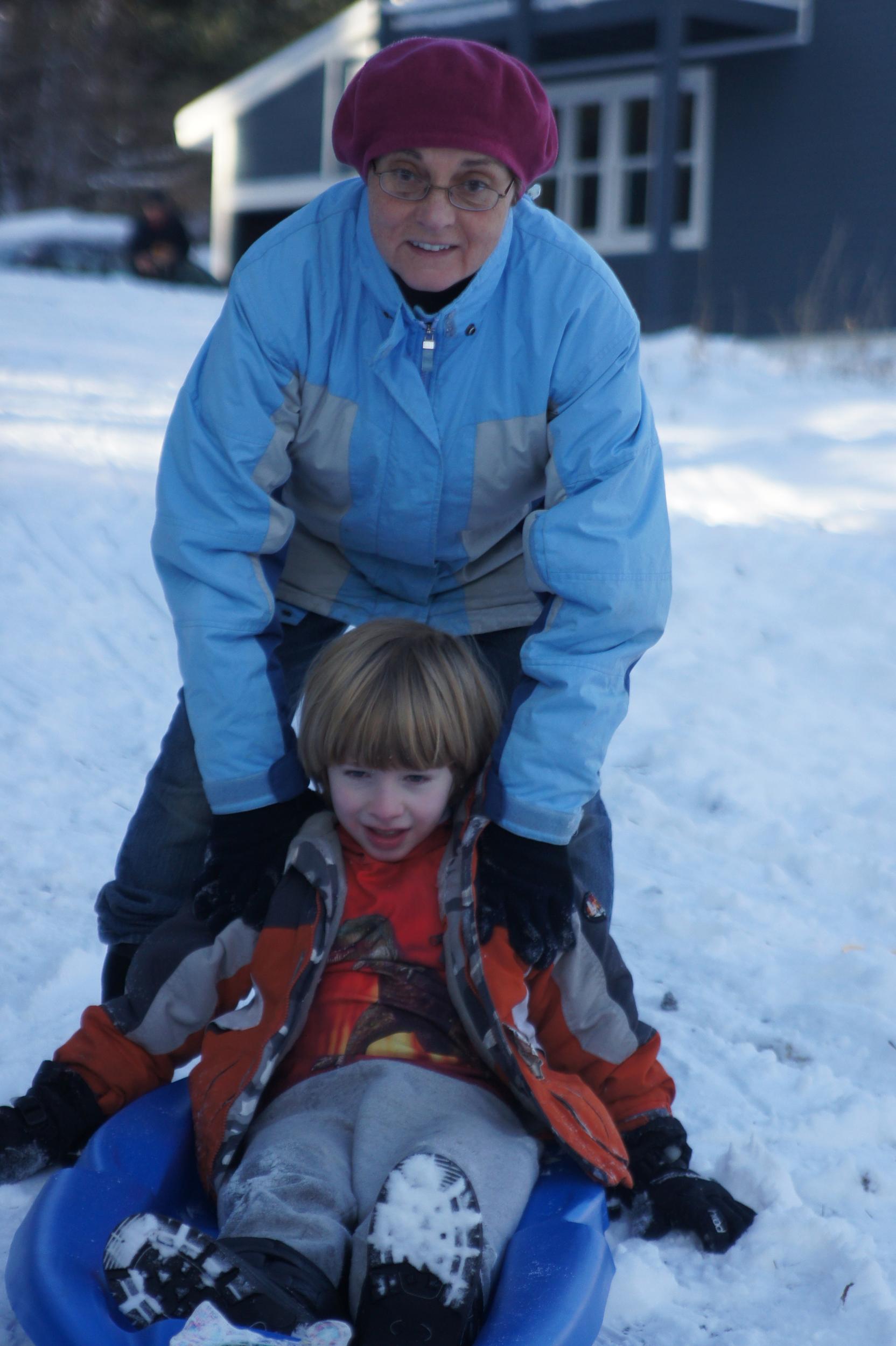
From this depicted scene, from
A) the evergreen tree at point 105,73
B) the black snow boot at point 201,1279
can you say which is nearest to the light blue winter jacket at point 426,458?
the black snow boot at point 201,1279

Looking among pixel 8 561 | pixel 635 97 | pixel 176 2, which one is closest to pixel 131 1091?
pixel 8 561

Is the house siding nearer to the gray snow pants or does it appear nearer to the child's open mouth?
the child's open mouth

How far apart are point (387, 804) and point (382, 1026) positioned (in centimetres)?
33

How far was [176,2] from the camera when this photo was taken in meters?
26.2

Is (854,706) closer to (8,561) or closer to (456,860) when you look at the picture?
(456,860)

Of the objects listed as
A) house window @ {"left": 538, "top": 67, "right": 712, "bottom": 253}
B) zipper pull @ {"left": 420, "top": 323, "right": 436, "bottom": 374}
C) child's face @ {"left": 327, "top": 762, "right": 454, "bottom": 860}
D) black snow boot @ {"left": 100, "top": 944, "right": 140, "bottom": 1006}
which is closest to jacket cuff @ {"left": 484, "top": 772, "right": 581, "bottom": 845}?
child's face @ {"left": 327, "top": 762, "right": 454, "bottom": 860}

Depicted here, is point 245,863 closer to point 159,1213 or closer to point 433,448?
point 159,1213

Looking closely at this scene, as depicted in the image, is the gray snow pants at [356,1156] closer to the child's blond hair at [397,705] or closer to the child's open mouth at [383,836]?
the child's open mouth at [383,836]

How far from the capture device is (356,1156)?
1839 millimetres

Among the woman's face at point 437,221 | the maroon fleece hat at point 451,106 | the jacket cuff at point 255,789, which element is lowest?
the jacket cuff at point 255,789

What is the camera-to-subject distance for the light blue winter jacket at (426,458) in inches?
77.9

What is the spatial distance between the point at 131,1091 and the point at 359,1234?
0.67 m

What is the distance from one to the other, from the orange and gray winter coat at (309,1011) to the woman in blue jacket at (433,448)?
0.06 metres

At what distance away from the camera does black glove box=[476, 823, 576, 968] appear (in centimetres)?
200
